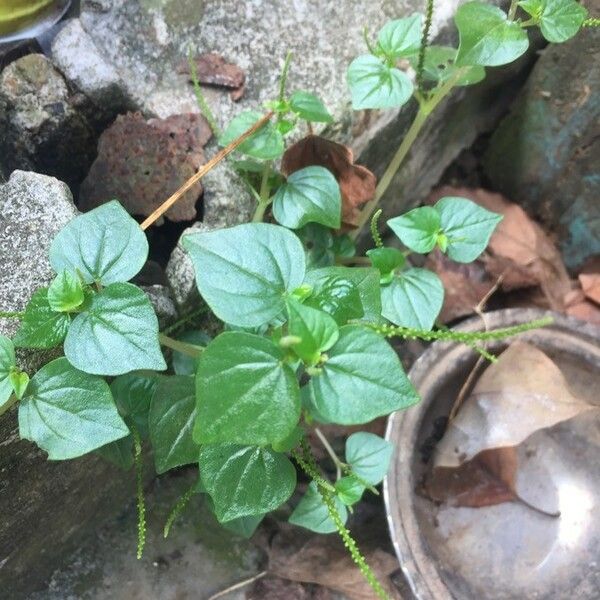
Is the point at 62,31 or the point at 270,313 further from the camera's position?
the point at 62,31

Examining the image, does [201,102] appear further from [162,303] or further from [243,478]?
[243,478]

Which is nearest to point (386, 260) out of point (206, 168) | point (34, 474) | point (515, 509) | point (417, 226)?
point (417, 226)

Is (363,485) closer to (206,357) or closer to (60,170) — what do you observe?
(206,357)

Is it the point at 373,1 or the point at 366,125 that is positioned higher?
the point at 373,1

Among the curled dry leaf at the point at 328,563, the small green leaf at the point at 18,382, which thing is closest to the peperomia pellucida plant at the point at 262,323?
the small green leaf at the point at 18,382

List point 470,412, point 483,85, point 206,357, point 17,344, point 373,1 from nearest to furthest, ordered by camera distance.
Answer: point 206,357, point 17,344, point 373,1, point 470,412, point 483,85

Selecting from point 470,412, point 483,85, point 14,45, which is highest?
point 14,45

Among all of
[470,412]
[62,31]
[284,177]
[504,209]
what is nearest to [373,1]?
[284,177]
